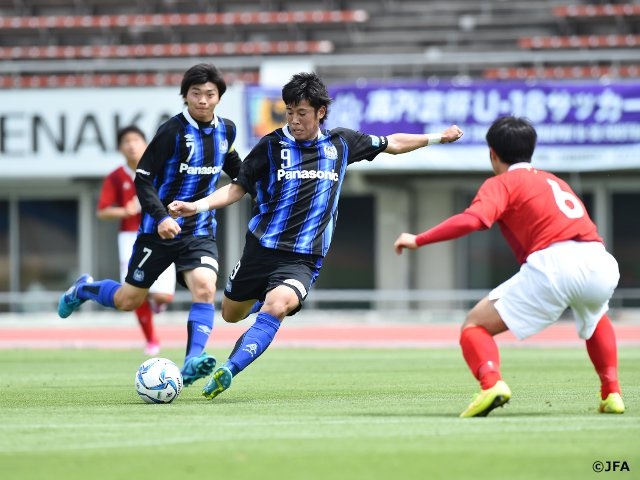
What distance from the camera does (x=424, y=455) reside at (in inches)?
214

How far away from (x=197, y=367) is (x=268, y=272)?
0.83m

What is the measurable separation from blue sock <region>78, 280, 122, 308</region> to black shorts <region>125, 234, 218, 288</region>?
54 cm

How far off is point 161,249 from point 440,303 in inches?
637

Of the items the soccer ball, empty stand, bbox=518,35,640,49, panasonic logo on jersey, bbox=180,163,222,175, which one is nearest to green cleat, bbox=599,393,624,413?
the soccer ball

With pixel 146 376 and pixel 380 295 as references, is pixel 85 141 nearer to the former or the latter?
pixel 380 295

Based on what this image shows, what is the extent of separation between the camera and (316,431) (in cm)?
627

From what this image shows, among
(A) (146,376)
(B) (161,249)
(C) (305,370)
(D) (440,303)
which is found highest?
(B) (161,249)

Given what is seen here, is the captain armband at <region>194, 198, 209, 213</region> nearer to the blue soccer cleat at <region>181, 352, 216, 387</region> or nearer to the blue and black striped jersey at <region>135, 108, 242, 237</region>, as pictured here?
the blue and black striped jersey at <region>135, 108, 242, 237</region>

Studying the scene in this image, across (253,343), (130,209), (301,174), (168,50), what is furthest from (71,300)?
(168,50)

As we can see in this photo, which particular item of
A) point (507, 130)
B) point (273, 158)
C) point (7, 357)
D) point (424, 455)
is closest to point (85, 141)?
point (7, 357)

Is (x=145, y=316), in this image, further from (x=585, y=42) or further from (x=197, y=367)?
(x=585, y=42)

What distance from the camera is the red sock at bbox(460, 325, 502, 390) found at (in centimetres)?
671

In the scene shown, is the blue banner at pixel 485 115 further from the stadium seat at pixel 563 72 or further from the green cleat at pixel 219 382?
the green cleat at pixel 219 382

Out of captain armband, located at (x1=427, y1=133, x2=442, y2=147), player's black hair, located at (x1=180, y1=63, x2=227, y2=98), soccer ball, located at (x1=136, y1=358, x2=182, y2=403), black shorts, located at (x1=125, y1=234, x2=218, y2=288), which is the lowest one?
soccer ball, located at (x1=136, y1=358, x2=182, y2=403)
